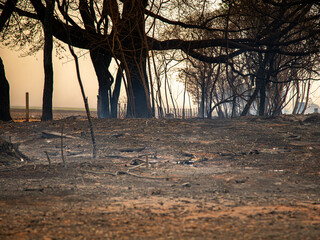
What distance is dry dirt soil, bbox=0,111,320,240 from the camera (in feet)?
8.77

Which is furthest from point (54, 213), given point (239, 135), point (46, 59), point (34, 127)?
point (46, 59)

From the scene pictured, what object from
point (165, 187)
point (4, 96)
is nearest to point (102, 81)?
point (4, 96)

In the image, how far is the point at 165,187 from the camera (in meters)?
4.28

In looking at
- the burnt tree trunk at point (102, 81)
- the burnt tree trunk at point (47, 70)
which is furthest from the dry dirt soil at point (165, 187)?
the burnt tree trunk at point (102, 81)

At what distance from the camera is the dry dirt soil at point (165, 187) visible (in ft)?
8.77

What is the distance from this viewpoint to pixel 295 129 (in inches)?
388

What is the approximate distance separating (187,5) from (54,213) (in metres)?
13.1

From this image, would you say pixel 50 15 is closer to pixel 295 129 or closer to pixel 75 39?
pixel 75 39

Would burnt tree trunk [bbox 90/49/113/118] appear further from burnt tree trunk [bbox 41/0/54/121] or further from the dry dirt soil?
the dry dirt soil

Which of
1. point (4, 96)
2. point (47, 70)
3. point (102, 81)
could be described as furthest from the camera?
point (102, 81)

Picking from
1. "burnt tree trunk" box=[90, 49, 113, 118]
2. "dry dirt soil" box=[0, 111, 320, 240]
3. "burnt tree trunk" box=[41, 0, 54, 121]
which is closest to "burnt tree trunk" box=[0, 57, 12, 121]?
"burnt tree trunk" box=[41, 0, 54, 121]

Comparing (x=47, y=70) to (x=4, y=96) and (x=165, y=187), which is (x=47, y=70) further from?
(x=165, y=187)

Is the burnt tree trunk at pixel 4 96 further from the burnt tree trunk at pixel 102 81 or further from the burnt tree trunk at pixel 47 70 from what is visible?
the burnt tree trunk at pixel 102 81

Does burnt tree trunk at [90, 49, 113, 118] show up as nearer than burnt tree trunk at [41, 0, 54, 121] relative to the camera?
No
